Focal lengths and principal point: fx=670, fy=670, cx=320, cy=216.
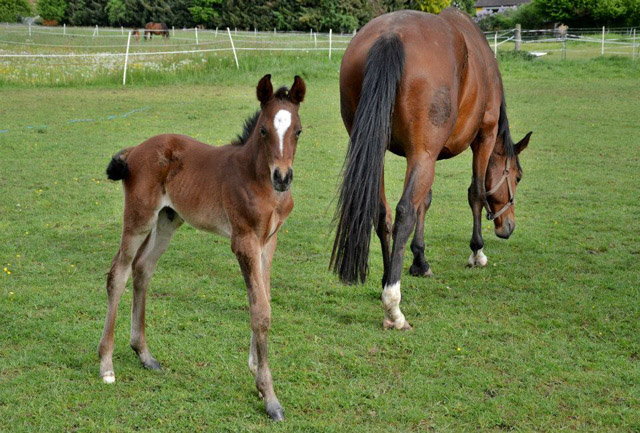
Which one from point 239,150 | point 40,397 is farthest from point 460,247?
point 40,397

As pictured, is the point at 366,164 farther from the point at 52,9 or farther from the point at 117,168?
the point at 52,9

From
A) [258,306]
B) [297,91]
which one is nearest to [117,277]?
[258,306]

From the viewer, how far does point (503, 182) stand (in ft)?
23.1

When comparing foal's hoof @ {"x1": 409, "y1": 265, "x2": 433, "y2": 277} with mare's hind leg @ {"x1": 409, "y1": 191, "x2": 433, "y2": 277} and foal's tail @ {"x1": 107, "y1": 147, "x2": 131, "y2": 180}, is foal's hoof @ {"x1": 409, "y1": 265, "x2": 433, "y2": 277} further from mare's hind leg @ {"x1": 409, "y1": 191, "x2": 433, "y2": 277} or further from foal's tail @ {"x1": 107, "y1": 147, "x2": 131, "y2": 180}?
foal's tail @ {"x1": 107, "y1": 147, "x2": 131, "y2": 180}

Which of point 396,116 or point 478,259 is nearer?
point 396,116

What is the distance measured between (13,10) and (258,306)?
71891 millimetres

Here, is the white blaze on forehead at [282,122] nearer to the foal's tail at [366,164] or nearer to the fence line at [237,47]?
the foal's tail at [366,164]

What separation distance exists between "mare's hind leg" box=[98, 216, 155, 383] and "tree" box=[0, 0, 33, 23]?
67685 millimetres

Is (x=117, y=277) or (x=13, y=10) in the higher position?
(x=13, y=10)

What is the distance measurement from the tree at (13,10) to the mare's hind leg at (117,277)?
67.7 metres

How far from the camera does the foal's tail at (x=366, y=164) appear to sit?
16.1 feet

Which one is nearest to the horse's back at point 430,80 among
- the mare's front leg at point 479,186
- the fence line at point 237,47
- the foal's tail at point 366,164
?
the foal's tail at point 366,164

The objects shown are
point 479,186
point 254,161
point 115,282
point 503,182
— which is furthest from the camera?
point 503,182

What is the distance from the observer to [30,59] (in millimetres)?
24797
